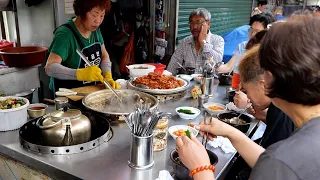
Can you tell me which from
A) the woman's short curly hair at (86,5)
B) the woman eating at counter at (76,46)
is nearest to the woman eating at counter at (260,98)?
the woman eating at counter at (76,46)

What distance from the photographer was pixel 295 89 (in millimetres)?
951

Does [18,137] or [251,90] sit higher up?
[251,90]

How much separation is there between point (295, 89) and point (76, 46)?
2351 millimetres

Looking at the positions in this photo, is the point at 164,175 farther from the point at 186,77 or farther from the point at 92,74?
the point at 186,77

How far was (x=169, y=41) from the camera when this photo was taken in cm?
548

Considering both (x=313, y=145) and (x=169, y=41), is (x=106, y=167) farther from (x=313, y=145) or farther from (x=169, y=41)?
(x=169, y=41)

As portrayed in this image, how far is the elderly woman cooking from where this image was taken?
88 cm

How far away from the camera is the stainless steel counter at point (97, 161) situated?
141 centimetres

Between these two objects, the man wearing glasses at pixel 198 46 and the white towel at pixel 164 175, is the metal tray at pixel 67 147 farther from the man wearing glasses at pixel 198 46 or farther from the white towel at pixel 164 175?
the man wearing glasses at pixel 198 46

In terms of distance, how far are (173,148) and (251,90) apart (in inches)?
24.0

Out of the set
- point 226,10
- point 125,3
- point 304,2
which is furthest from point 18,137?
point 304,2

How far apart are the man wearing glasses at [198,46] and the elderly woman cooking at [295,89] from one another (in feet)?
8.79

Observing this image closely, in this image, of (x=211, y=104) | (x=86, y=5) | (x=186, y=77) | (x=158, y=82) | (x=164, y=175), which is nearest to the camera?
(x=164, y=175)

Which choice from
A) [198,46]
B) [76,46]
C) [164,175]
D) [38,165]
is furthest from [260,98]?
[198,46]
